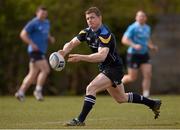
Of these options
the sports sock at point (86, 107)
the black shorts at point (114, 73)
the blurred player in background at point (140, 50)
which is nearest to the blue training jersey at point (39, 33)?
the blurred player in background at point (140, 50)

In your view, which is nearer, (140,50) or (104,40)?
(104,40)

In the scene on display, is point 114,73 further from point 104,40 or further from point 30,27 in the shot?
point 30,27

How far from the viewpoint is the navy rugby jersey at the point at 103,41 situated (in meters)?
10.6

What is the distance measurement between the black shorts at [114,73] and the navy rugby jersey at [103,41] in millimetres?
66

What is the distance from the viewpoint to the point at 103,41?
10586 mm

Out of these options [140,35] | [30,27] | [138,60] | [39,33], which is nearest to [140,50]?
→ [138,60]

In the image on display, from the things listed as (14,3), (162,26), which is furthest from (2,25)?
(162,26)

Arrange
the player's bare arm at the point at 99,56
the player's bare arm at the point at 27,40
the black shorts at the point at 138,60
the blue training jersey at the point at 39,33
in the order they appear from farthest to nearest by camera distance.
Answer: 1. the black shorts at the point at 138,60
2. the blue training jersey at the point at 39,33
3. the player's bare arm at the point at 27,40
4. the player's bare arm at the point at 99,56

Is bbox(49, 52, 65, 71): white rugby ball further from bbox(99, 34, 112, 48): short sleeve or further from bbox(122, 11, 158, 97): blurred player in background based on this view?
bbox(122, 11, 158, 97): blurred player in background

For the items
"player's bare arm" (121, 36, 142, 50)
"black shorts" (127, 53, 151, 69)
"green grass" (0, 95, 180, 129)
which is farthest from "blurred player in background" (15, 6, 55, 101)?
"green grass" (0, 95, 180, 129)

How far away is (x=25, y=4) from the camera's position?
78.7 feet

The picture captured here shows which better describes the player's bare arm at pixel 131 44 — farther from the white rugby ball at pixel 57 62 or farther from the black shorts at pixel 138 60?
the white rugby ball at pixel 57 62

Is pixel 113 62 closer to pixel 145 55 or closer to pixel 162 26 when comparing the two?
pixel 145 55

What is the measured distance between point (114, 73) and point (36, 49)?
284 inches
